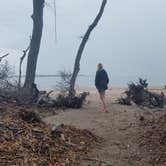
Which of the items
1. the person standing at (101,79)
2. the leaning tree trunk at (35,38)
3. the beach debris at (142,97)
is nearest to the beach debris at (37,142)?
the person standing at (101,79)

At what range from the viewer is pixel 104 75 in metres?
20.9

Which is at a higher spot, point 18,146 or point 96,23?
point 96,23

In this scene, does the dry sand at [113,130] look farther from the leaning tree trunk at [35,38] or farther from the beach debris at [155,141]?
the leaning tree trunk at [35,38]

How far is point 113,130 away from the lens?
14508mm

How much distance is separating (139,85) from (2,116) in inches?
454

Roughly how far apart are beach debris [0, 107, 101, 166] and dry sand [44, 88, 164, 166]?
340mm

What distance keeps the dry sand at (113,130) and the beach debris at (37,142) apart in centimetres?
34

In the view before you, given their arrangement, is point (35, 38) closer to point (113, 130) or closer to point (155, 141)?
point (113, 130)

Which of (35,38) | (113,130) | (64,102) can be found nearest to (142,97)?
(64,102)

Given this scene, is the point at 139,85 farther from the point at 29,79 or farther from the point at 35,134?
the point at 35,134

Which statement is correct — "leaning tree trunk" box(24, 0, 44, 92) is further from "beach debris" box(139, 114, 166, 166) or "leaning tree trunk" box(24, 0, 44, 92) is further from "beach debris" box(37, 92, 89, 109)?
"beach debris" box(139, 114, 166, 166)

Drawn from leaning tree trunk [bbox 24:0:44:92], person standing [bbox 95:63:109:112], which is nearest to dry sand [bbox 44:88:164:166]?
person standing [bbox 95:63:109:112]

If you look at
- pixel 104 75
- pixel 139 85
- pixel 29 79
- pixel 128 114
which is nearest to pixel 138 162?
pixel 128 114

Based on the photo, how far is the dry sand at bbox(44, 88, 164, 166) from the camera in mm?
11007
